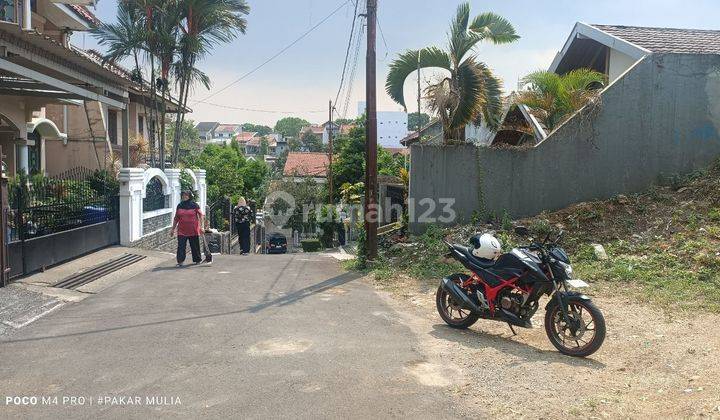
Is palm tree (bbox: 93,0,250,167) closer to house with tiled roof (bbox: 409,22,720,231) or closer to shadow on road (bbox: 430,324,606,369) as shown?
house with tiled roof (bbox: 409,22,720,231)

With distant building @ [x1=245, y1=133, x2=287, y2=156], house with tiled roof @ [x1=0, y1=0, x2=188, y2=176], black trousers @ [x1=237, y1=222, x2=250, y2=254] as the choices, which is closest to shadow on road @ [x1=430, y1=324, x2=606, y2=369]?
house with tiled roof @ [x1=0, y1=0, x2=188, y2=176]

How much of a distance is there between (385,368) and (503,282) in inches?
70.3

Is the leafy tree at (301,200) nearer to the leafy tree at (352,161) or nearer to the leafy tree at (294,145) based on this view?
the leafy tree at (352,161)

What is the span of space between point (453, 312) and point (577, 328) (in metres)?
1.70

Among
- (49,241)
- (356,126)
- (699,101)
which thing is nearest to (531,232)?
(699,101)

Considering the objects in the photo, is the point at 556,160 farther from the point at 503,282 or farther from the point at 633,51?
the point at 503,282

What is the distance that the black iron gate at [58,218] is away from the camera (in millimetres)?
8531

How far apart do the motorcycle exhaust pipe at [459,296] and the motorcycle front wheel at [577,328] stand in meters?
0.88

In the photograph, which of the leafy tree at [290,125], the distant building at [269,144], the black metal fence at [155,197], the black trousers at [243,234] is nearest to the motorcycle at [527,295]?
the black metal fence at [155,197]

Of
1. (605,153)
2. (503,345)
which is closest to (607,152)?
(605,153)

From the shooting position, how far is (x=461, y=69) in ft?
41.4

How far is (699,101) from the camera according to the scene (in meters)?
12.4

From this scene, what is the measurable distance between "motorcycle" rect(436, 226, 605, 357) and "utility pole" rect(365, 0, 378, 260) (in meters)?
4.58

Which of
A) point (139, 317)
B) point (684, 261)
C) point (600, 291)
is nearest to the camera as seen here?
point (139, 317)
